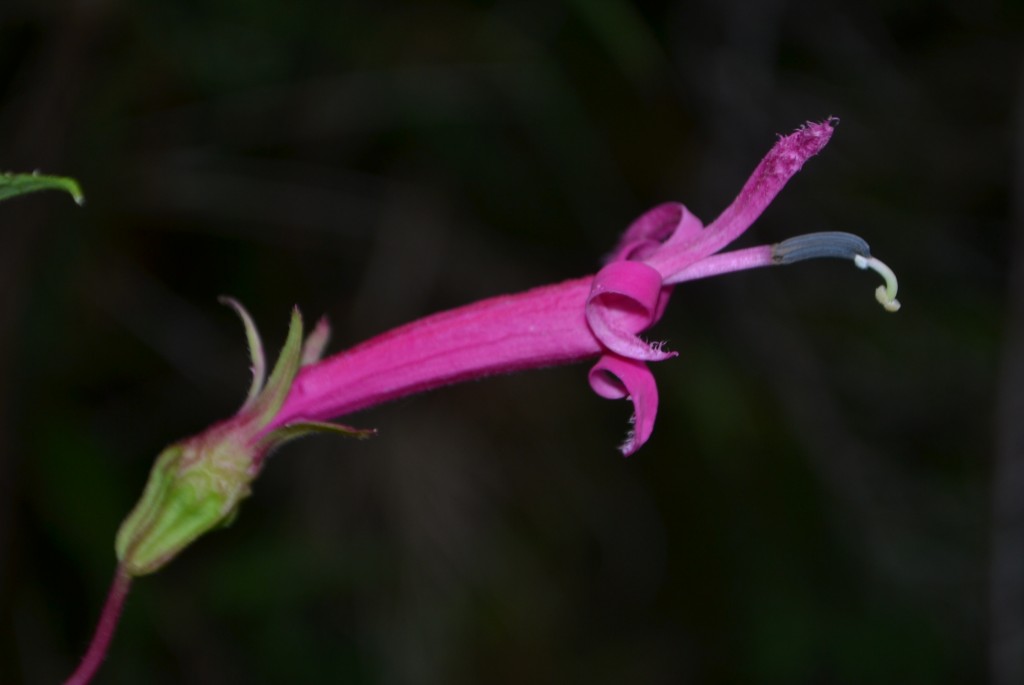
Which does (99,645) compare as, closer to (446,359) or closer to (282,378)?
(282,378)

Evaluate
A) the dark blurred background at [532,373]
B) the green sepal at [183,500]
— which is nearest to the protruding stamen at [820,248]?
the green sepal at [183,500]

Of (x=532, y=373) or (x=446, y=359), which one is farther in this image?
(x=532, y=373)

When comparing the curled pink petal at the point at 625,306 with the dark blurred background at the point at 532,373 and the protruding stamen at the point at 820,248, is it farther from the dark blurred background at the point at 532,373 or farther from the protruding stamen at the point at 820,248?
the dark blurred background at the point at 532,373

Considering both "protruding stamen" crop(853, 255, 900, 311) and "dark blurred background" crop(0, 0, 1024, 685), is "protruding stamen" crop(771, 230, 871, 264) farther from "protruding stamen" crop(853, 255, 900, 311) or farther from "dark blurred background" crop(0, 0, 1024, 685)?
"dark blurred background" crop(0, 0, 1024, 685)

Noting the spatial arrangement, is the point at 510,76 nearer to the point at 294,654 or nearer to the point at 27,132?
the point at 27,132

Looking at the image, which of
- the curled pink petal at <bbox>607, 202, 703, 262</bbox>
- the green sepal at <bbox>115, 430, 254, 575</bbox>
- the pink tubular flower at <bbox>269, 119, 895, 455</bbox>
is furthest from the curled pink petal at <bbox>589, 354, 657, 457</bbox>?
the green sepal at <bbox>115, 430, 254, 575</bbox>

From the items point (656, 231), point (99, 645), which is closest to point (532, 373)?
point (656, 231)
